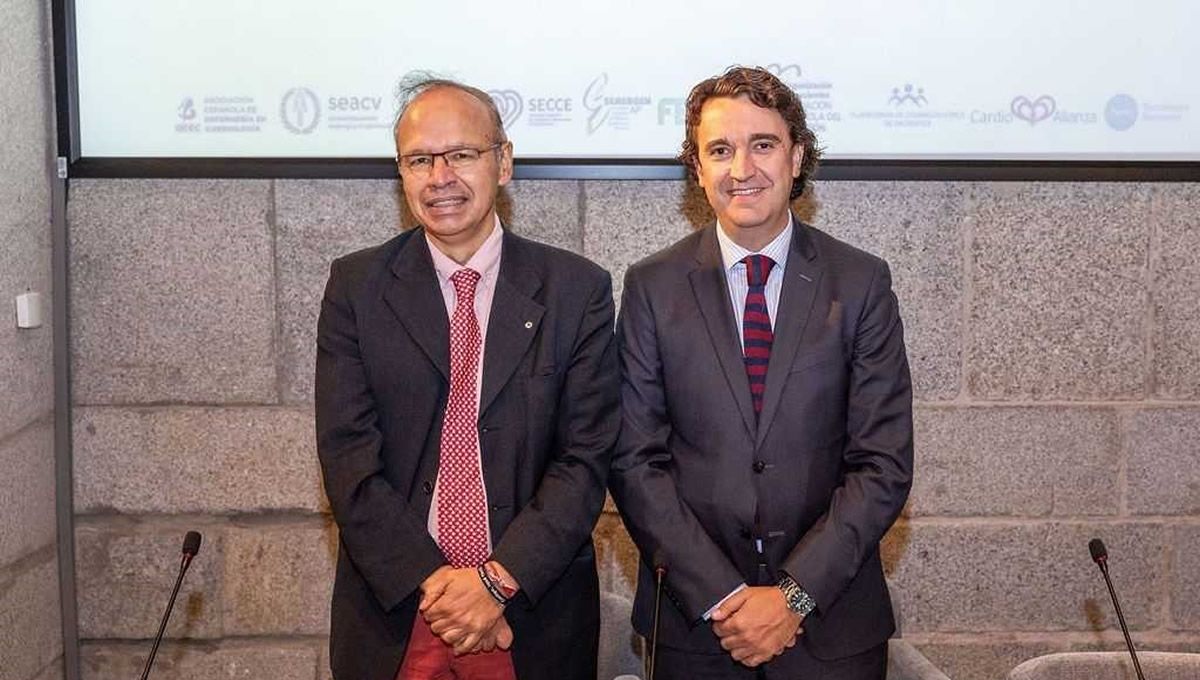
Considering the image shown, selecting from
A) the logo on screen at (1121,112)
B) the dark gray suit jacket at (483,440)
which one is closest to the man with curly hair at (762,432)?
the dark gray suit jacket at (483,440)

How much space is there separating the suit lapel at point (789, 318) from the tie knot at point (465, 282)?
52 cm

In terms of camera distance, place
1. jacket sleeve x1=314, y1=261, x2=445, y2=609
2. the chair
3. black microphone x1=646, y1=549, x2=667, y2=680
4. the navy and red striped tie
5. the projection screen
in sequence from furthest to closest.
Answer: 1. the projection screen
2. the chair
3. the navy and red striped tie
4. jacket sleeve x1=314, y1=261, x2=445, y2=609
5. black microphone x1=646, y1=549, x2=667, y2=680

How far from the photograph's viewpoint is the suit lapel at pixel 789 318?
2.29 meters

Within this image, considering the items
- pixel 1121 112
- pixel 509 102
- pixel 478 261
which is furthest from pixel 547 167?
pixel 1121 112

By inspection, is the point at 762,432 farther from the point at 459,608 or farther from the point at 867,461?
the point at 459,608

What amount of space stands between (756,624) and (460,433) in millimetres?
574

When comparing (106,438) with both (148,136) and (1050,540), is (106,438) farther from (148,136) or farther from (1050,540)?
(1050,540)

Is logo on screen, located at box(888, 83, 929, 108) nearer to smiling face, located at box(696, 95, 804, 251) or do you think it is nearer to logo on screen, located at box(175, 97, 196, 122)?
smiling face, located at box(696, 95, 804, 251)

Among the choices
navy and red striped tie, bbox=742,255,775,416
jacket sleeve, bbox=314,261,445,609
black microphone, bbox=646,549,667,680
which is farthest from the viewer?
navy and red striped tie, bbox=742,255,775,416

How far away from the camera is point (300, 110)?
3.36 m

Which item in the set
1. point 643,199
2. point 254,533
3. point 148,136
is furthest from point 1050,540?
point 148,136

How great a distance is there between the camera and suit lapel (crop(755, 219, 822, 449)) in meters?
2.29

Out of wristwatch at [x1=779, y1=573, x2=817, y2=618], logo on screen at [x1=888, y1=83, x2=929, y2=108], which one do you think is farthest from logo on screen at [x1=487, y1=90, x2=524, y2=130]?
wristwatch at [x1=779, y1=573, x2=817, y2=618]

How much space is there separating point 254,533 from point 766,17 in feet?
5.91
